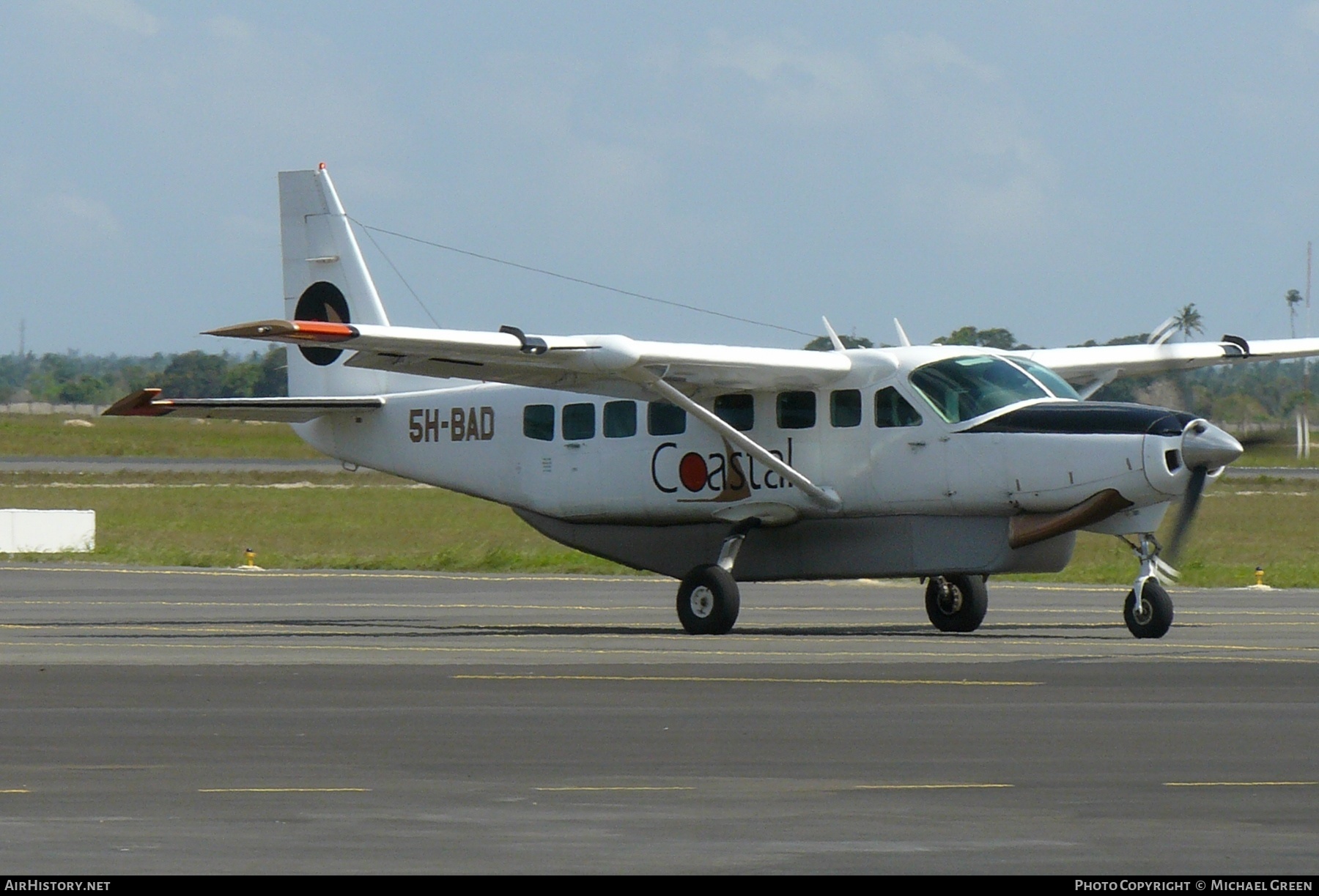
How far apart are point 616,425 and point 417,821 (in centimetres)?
1575

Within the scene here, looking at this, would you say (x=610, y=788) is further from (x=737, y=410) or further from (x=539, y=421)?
(x=539, y=421)

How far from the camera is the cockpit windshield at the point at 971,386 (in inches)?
881

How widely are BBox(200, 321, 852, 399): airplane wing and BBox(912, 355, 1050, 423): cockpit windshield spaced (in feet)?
3.27

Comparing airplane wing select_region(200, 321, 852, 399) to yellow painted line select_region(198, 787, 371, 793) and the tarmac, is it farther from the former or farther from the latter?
yellow painted line select_region(198, 787, 371, 793)

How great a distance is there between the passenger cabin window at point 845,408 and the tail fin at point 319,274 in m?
7.62

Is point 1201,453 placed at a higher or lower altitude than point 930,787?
higher

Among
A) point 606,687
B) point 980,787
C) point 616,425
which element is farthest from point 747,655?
point 980,787

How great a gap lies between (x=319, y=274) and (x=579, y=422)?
5.57 m

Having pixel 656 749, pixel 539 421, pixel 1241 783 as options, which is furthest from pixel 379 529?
pixel 1241 783

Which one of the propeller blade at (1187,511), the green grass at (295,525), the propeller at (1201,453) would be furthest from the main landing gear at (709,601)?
the green grass at (295,525)

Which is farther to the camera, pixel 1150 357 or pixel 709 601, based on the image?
pixel 1150 357

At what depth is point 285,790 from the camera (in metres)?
10.1

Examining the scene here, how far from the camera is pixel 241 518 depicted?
5631 cm

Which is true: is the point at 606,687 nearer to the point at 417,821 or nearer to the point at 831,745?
the point at 831,745
